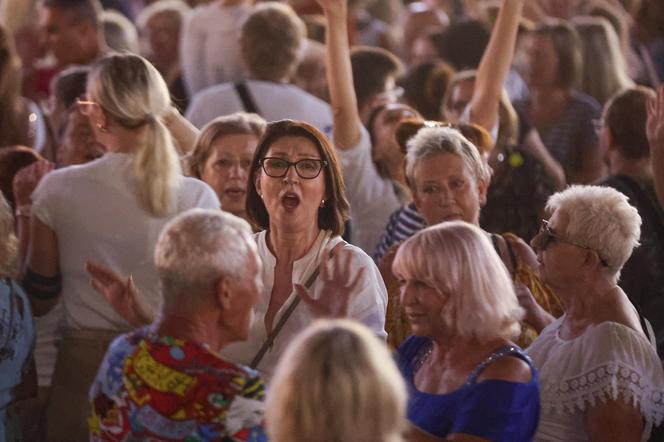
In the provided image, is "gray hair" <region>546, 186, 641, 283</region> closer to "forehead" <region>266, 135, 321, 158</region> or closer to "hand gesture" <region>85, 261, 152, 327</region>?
"forehead" <region>266, 135, 321, 158</region>

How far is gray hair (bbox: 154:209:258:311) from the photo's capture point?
3412 millimetres

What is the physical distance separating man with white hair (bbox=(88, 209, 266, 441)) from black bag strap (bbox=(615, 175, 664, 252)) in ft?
7.84

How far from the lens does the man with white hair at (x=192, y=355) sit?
10.6 ft

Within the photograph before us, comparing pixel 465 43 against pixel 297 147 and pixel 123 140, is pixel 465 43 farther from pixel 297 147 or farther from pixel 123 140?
pixel 297 147

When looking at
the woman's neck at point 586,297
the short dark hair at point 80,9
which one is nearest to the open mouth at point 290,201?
the woman's neck at point 586,297

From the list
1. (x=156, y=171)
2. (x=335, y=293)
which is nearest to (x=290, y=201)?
(x=156, y=171)

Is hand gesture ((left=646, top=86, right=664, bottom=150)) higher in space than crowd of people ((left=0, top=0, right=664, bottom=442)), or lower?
higher

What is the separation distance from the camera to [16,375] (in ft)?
14.3

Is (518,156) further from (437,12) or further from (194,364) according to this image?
(437,12)

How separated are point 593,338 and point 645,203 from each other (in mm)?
1549

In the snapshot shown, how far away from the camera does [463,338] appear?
3.74 m

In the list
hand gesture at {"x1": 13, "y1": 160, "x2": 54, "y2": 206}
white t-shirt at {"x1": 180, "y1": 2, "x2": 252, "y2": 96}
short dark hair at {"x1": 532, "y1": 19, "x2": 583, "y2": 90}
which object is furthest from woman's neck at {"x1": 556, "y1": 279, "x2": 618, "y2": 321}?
short dark hair at {"x1": 532, "y1": 19, "x2": 583, "y2": 90}

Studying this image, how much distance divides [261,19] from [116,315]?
7.66 feet

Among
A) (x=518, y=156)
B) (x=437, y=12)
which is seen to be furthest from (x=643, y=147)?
(x=437, y=12)
